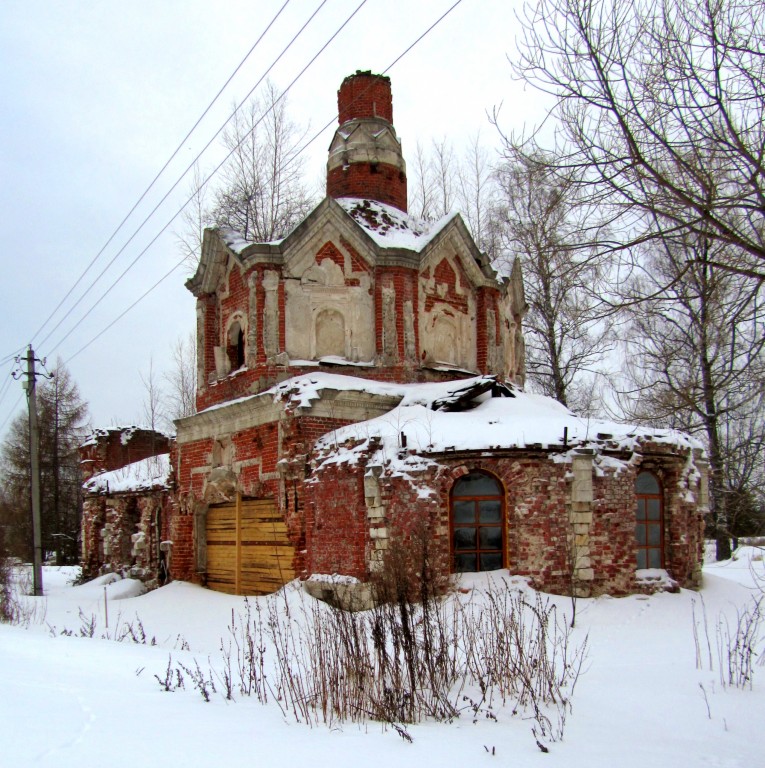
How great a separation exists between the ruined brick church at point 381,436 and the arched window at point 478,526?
0.08 ft

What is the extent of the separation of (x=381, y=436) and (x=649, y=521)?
5.11 metres

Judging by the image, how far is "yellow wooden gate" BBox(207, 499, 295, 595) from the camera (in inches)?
599

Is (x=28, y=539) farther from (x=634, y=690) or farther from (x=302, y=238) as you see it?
(x=634, y=690)

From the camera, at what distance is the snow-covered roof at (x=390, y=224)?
57.0ft

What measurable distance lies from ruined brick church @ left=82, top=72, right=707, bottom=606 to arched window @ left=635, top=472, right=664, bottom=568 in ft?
0.10

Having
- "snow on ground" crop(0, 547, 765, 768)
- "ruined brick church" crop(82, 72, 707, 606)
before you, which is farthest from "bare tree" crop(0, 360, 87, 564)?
"snow on ground" crop(0, 547, 765, 768)

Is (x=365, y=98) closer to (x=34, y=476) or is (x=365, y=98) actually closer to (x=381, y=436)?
(x=381, y=436)

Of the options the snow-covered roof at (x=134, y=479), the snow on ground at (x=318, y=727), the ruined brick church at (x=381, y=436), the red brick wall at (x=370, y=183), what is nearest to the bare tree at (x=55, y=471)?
the snow-covered roof at (x=134, y=479)

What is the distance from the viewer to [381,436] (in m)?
13.4

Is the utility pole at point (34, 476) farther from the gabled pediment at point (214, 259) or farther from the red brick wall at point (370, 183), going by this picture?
the red brick wall at point (370, 183)

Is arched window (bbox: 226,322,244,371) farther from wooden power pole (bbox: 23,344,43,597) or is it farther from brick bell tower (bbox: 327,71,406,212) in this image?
wooden power pole (bbox: 23,344,43,597)

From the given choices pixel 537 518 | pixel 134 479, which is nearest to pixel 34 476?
pixel 134 479

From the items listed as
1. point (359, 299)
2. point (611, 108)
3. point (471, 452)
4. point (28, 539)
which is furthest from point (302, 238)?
point (28, 539)

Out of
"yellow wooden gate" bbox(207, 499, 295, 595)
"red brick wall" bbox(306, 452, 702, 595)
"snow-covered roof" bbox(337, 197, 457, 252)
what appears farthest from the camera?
"snow-covered roof" bbox(337, 197, 457, 252)
